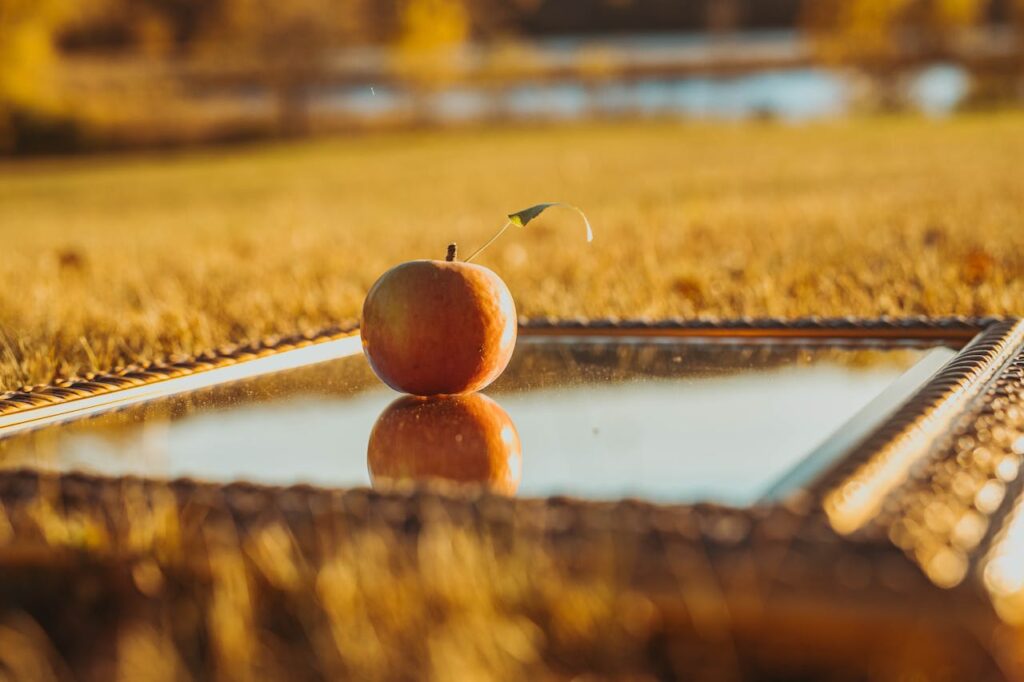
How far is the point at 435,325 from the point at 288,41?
25755mm

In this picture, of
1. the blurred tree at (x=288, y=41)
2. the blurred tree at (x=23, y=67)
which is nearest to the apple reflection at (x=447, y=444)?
the blurred tree at (x=23, y=67)

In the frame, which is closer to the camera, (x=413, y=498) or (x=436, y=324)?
(x=413, y=498)

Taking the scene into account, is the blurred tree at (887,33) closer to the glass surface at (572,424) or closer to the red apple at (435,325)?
the glass surface at (572,424)

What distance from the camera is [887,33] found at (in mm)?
26719

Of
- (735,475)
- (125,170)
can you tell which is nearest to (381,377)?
(735,475)

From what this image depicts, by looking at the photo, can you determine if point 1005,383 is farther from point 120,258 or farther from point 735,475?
point 120,258

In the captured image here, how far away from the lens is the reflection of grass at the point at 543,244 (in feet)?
8.87

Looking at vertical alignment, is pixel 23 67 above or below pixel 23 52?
below

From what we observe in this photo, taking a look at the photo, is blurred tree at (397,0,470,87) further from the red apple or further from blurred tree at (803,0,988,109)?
the red apple

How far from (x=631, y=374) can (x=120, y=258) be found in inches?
115

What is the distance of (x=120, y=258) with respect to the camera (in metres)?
4.28

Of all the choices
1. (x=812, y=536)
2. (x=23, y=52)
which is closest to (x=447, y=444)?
(x=812, y=536)

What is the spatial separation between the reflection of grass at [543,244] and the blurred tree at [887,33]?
1490 centimetres

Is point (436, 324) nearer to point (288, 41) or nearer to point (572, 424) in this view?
point (572, 424)
